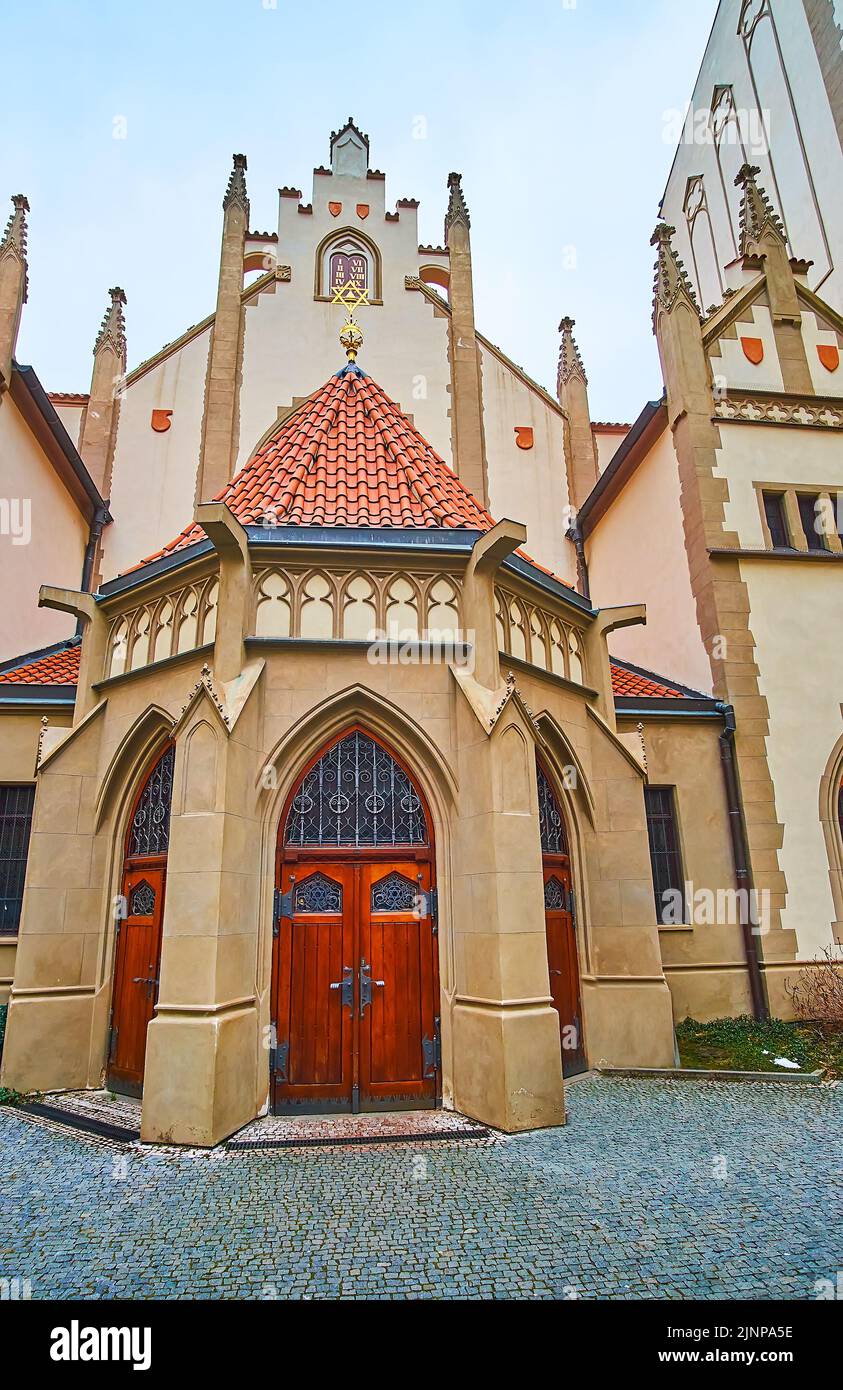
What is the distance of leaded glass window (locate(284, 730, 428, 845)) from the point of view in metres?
7.16

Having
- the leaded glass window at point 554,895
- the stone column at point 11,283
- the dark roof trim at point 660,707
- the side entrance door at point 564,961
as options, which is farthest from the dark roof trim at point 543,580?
the stone column at point 11,283

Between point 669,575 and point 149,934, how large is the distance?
10.3 meters

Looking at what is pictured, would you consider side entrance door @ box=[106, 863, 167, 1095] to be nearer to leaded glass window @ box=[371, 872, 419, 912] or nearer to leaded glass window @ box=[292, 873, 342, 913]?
leaded glass window @ box=[292, 873, 342, 913]

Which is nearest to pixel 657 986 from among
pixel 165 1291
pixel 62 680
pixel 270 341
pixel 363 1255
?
pixel 363 1255

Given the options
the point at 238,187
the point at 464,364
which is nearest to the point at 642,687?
the point at 464,364

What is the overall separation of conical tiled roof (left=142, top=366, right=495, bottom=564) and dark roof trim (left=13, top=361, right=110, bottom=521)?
5.13 meters

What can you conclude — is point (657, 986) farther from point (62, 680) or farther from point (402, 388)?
point (402, 388)

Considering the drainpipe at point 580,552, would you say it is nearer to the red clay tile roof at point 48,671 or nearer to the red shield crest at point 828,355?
the red shield crest at point 828,355

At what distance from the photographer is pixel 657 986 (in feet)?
26.8

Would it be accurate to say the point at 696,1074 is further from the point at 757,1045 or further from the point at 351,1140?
the point at 351,1140

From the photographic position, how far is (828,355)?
13.2 meters

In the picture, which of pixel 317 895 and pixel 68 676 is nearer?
pixel 317 895

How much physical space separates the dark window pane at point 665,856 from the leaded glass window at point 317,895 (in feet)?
17.8

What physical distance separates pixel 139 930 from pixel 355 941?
2411mm
